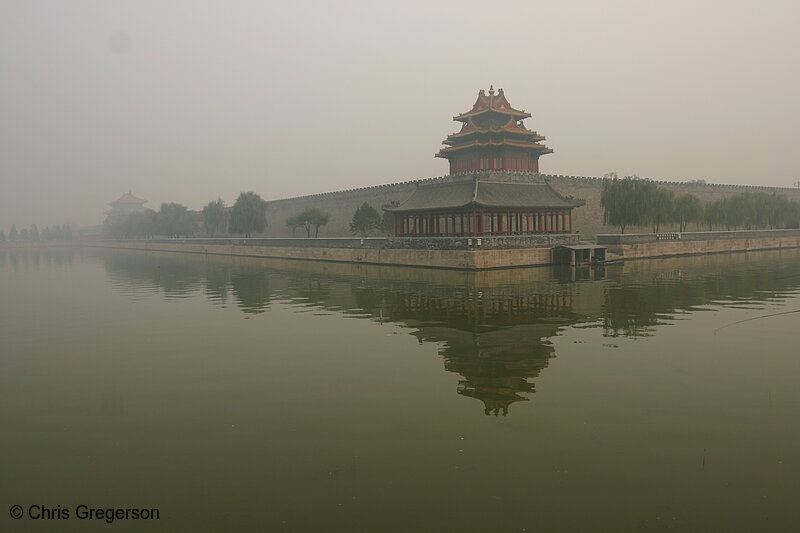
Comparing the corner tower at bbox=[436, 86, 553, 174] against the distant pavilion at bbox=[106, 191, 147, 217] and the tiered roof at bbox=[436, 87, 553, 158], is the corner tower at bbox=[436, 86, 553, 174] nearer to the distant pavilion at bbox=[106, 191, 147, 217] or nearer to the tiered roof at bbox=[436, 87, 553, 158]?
the tiered roof at bbox=[436, 87, 553, 158]

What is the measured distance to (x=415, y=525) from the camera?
5141mm

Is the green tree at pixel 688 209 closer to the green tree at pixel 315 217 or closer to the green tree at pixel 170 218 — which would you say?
the green tree at pixel 315 217

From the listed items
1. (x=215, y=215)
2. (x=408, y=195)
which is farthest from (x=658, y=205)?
(x=215, y=215)

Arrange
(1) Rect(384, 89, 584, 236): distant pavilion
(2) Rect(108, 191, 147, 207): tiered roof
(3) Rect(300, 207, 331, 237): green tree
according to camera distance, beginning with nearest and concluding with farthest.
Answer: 1. (1) Rect(384, 89, 584, 236): distant pavilion
2. (3) Rect(300, 207, 331, 237): green tree
3. (2) Rect(108, 191, 147, 207): tiered roof

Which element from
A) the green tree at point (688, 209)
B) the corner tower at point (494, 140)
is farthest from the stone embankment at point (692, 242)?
the corner tower at point (494, 140)

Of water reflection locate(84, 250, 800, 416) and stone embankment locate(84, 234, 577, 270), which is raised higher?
stone embankment locate(84, 234, 577, 270)

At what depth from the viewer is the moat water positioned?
5438 millimetres

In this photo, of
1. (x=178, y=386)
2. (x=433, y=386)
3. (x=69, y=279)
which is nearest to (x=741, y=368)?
(x=433, y=386)

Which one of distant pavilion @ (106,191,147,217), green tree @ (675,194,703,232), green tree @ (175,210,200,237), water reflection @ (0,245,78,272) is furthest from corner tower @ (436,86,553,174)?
distant pavilion @ (106,191,147,217)

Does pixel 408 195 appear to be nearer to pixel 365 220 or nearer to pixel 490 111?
pixel 365 220

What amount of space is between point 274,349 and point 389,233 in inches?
1267

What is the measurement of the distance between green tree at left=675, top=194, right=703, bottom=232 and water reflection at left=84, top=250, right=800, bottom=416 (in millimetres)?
11377

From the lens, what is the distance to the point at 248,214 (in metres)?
60.6

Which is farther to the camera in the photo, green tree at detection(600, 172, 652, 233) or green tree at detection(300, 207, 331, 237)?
green tree at detection(300, 207, 331, 237)
